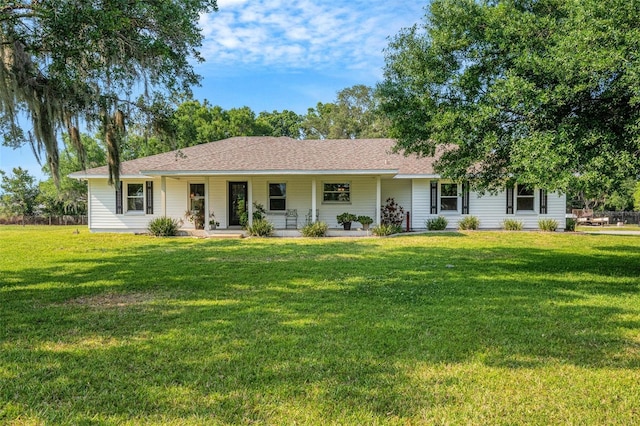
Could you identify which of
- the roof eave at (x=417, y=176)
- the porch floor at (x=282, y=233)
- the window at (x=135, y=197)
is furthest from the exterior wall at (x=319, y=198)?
the window at (x=135, y=197)

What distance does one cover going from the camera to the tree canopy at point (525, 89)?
585cm

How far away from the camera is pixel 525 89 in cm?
607

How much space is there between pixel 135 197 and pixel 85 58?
12.8 m

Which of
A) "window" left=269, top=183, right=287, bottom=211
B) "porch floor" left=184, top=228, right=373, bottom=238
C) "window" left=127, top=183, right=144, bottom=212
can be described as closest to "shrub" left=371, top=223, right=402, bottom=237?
"porch floor" left=184, top=228, right=373, bottom=238

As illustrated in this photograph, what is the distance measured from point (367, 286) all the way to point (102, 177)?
14.7m

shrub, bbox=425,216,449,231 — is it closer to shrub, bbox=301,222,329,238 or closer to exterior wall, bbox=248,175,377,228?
exterior wall, bbox=248,175,377,228

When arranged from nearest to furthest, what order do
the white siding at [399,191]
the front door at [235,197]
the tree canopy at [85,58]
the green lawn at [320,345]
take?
the green lawn at [320,345] < the tree canopy at [85,58] < the front door at [235,197] < the white siding at [399,191]

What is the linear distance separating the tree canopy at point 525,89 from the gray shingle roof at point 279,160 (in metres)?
6.08

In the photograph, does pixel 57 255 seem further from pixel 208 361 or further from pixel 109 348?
pixel 208 361

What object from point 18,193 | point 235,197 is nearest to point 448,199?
point 235,197

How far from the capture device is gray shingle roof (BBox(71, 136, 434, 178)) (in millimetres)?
15406

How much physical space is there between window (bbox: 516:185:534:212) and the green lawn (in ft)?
31.6

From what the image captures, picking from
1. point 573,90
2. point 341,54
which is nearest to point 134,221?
point 341,54

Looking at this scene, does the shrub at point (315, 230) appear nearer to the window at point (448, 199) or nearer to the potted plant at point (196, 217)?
the potted plant at point (196, 217)
